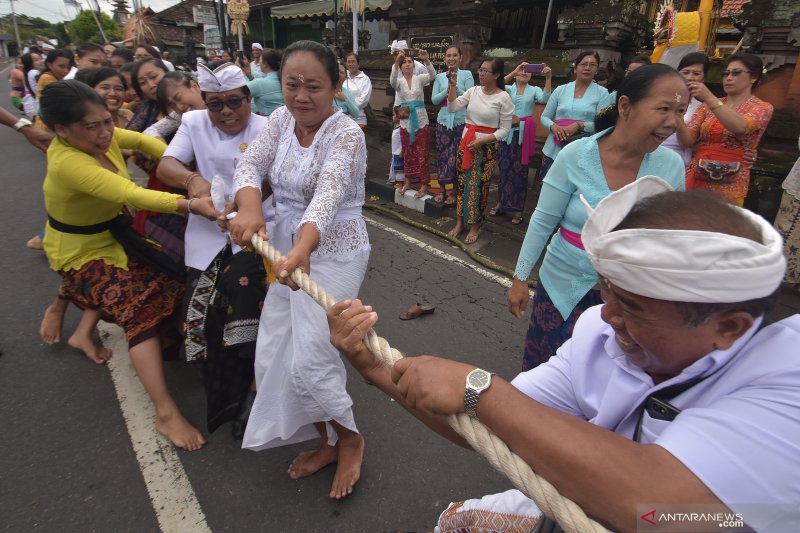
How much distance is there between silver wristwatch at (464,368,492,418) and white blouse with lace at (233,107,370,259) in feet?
3.76

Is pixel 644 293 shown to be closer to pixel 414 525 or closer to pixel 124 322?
pixel 414 525

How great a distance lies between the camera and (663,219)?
3.02ft

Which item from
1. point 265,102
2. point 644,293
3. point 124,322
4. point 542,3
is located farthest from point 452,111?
point 542,3

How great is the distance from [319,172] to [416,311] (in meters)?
2.01

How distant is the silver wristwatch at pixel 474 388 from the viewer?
994 millimetres

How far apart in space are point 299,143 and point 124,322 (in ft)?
5.08

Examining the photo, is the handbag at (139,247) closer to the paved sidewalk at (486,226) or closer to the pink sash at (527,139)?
the paved sidewalk at (486,226)

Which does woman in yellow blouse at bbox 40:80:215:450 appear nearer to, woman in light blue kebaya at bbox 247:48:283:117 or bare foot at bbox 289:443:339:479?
bare foot at bbox 289:443:339:479

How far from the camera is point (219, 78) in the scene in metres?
2.47

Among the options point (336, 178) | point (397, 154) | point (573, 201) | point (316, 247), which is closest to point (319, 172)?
point (336, 178)

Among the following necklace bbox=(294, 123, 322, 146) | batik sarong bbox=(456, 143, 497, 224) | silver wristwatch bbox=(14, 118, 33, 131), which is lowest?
batik sarong bbox=(456, 143, 497, 224)

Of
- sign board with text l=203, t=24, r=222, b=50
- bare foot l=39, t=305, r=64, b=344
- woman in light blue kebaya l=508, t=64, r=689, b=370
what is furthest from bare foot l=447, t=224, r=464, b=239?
sign board with text l=203, t=24, r=222, b=50

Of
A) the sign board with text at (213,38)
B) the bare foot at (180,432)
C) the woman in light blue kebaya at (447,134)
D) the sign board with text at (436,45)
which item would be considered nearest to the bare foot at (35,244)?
the bare foot at (180,432)

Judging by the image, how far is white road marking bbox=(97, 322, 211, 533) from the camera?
81.4 inches
